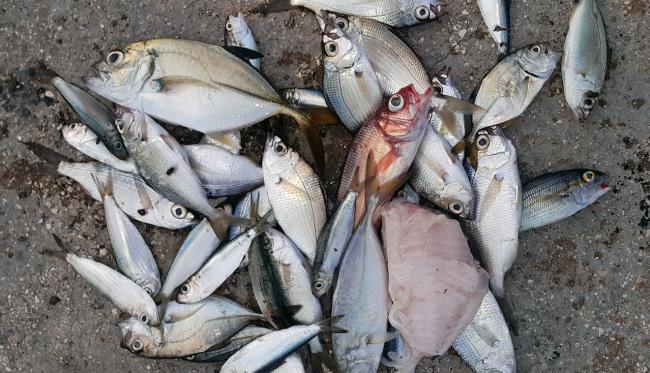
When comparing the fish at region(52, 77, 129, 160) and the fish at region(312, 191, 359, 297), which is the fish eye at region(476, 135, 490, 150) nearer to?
the fish at region(312, 191, 359, 297)

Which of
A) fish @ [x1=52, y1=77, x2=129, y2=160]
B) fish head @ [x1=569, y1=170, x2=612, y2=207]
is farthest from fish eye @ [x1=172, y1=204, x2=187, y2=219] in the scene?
fish head @ [x1=569, y1=170, x2=612, y2=207]

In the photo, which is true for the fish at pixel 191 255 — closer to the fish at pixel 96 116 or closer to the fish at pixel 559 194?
the fish at pixel 96 116

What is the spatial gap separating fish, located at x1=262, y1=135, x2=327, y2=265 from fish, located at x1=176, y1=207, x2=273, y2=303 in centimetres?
12

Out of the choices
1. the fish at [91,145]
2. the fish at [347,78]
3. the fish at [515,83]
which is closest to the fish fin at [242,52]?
the fish at [347,78]

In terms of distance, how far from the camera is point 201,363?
3.13 meters

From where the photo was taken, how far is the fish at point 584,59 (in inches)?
116

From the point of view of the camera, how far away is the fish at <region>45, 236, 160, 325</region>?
303cm

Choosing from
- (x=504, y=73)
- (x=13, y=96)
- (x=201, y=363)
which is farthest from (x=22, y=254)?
(x=504, y=73)

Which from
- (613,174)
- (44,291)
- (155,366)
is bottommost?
(155,366)

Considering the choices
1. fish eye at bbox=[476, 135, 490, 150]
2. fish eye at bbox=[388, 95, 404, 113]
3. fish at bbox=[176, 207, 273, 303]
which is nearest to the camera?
fish eye at bbox=[388, 95, 404, 113]

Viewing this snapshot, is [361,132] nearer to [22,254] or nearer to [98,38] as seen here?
[98,38]

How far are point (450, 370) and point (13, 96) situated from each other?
9.53 ft

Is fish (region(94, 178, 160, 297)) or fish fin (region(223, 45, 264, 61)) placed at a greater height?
fish fin (region(223, 45, 264, 61))

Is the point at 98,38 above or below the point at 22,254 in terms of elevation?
above
